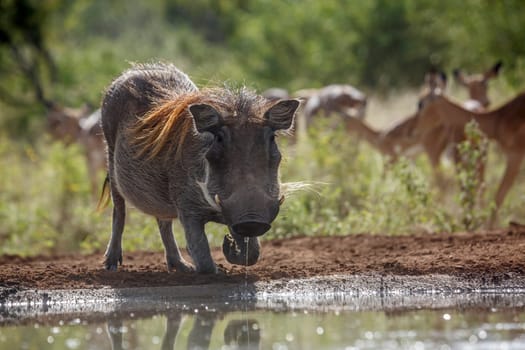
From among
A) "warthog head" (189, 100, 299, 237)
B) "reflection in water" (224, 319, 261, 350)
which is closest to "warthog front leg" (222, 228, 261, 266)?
"warthog head" (189, 100, 299, 237)

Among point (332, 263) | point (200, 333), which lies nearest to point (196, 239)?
point (332, 263)

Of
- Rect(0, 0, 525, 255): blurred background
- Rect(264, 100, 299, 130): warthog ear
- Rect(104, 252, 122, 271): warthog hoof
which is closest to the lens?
Rect(264, 100, 299, 130): warthog ear

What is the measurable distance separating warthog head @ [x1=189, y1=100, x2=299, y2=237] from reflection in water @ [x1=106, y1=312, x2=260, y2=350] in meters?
0.76

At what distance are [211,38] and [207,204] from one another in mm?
42052

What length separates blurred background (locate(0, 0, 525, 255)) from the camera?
12.1 metres

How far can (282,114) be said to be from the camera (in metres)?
8.20

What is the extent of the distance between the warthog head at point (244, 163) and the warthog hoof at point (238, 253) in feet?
1.35

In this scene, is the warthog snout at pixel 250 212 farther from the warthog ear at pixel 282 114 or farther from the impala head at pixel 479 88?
the impala head at pixel 479 88

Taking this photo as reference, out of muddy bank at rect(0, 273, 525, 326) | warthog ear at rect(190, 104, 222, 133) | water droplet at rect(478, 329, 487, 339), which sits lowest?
water droplet at rect(478, 329, 487, 339)

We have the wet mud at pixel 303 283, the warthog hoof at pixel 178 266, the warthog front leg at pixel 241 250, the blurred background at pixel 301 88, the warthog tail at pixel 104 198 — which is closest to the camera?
the wet mud at pixel 303 283

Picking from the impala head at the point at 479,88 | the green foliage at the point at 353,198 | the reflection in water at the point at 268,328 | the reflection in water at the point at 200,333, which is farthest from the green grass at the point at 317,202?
the impala head at the point at 479,88

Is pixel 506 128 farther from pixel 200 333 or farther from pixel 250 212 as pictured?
pixel 200 333

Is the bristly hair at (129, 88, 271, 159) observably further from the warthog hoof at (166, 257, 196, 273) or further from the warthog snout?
the warthog hoof at (166, 257, 196, 273)

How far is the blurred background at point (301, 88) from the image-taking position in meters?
12.1
